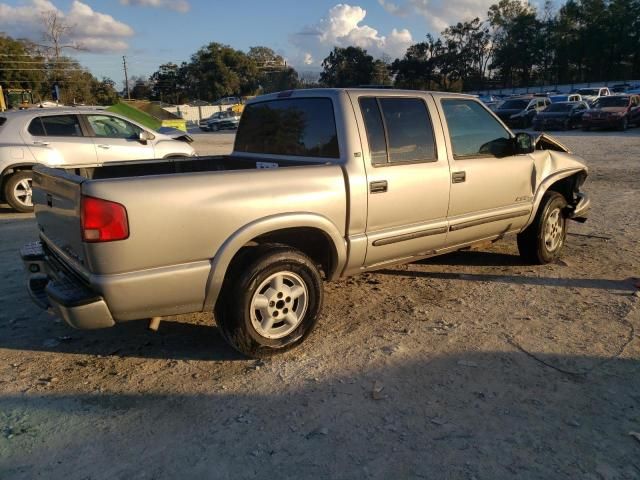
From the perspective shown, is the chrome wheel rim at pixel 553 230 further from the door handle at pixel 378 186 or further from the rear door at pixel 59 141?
the rear door at pixel 59 141

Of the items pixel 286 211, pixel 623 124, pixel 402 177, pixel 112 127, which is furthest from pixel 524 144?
pixel 623 124

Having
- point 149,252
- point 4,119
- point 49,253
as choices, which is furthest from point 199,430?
point 4,119

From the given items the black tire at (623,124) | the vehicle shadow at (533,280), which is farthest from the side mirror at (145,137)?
the black tire at (623,124)

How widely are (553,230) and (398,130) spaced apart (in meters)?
2.57

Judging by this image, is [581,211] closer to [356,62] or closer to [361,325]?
[361,325]

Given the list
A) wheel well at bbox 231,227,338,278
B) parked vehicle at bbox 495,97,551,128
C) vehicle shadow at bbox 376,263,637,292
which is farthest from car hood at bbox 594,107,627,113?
wheel well at bbox 231,227,338,278

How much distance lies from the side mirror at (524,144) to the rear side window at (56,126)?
Answer: 24.4 ft

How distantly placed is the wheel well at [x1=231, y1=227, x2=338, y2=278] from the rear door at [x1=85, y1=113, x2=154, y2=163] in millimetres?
6325

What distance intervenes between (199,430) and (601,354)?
2813 millimetres

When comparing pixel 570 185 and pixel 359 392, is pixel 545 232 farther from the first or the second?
pixel 359 392

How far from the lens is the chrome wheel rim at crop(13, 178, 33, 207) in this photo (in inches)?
349

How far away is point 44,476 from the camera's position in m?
2.57

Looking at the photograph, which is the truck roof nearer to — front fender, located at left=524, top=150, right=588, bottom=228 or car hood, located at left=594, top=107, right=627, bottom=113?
front fender, located at left=524, top=150, right=588, bottom=228

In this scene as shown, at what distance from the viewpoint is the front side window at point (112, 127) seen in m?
9.42
